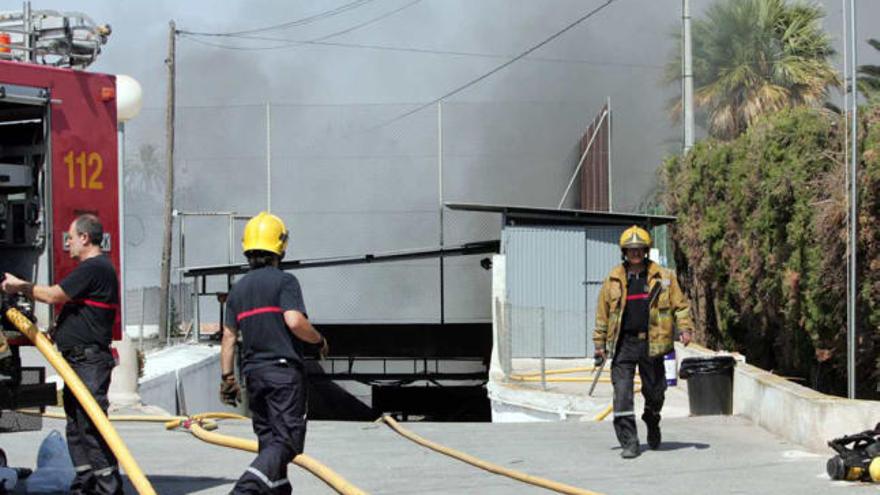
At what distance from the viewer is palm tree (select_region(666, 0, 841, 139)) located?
27.0 meters

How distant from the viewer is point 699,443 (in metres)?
10.6

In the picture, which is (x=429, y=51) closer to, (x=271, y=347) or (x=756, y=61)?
(x=756, y=61)

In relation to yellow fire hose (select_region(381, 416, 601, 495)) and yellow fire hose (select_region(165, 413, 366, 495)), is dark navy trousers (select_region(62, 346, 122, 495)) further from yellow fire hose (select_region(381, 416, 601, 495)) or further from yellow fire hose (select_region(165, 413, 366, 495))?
yellow fire hose (select_region(381, 416, 601, 495))

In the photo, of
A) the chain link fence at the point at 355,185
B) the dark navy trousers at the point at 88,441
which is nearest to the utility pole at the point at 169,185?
the chain link fence at the point at 355,185

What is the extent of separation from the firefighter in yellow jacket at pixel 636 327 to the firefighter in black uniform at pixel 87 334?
4090mm

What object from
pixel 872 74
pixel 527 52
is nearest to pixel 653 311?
pixel 872 74

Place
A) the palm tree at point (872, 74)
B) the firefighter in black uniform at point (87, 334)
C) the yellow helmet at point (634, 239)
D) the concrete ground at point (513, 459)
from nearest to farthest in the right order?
the firefighter in black uniform at point (87, 334)
the concrete ground at point (513, 459)
the yellow helmet at point (634, 239)
the palm tree at point (872, 74)

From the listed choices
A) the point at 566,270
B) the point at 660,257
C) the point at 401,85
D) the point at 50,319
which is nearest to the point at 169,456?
the point at 50,319

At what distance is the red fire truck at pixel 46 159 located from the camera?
7.46 m

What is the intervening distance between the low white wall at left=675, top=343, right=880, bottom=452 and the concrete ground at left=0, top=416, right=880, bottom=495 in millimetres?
134

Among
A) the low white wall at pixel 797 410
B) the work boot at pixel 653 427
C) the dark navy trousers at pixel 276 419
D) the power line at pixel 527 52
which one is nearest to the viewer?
the dark navy trousers at pixel 276 419

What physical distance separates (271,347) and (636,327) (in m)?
4.06

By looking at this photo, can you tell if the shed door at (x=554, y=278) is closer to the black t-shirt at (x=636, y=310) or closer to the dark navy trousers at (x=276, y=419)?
the black t-shirt at (x=636, y=310)

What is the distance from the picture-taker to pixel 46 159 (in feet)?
24.9
